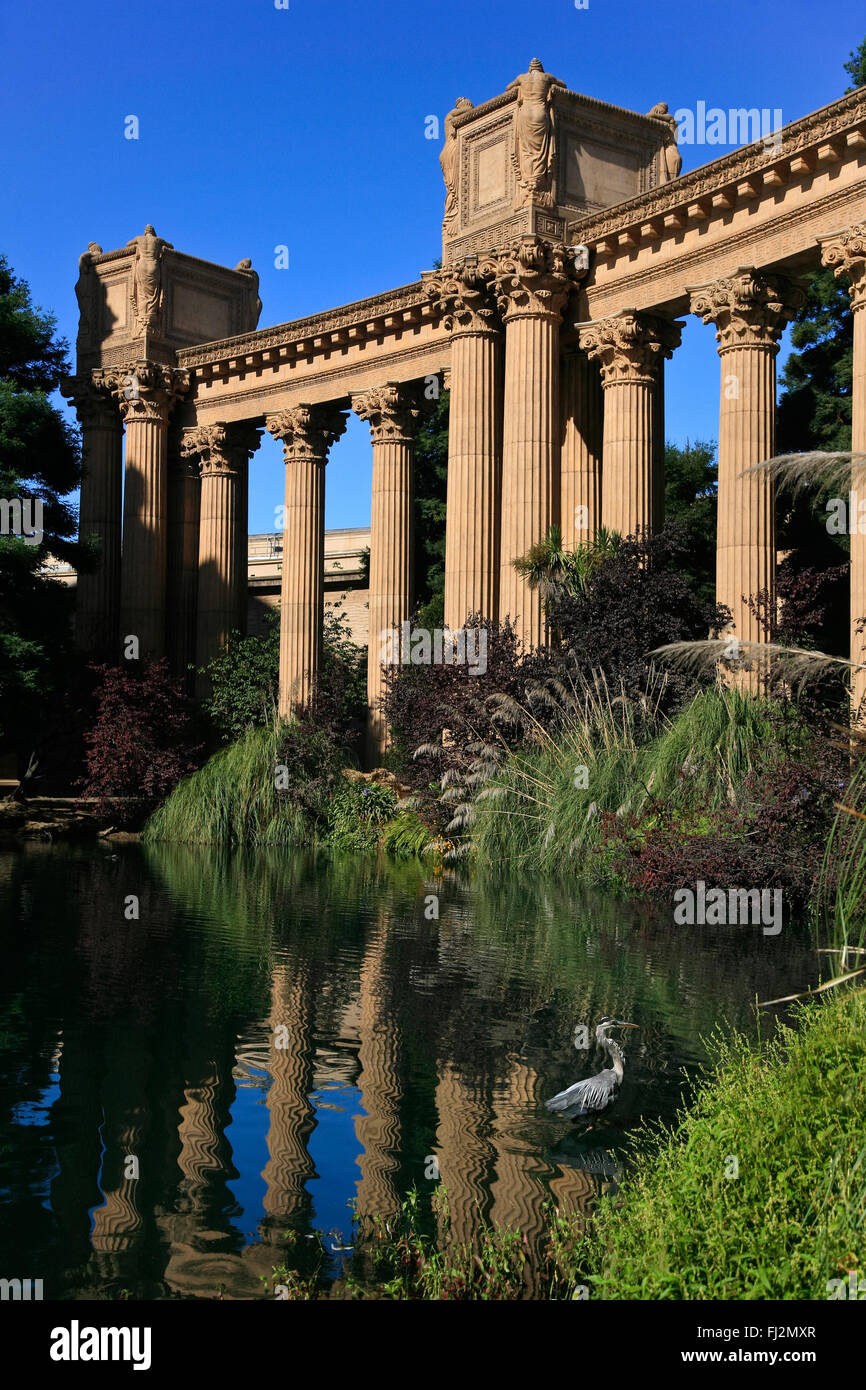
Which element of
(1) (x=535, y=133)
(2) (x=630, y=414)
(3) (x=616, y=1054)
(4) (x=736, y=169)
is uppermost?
(1) (x=535, y=133)

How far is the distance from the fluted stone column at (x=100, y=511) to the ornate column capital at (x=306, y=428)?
5090 mm

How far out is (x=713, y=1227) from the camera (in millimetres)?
5340

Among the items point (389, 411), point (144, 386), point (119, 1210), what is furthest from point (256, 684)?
point (119, 1210)

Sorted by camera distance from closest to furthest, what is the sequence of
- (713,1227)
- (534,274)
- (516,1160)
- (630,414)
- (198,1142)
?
1. (713,1227)
2. (516,1160)
3. (198,1142)
4. (630,414)
5. (534,274)

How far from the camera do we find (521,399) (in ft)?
84.2

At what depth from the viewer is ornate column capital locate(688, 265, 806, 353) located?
72.9ft

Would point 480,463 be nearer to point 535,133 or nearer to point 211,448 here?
point 535,133

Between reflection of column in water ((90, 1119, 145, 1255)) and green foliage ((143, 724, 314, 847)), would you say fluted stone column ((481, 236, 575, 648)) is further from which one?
reflection of column in water ((90, 1119, 145, 1255))

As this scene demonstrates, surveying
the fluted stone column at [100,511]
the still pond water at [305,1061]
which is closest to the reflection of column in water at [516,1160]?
the still pond water at [305,1061]

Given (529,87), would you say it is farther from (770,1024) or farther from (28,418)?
(770,1024)

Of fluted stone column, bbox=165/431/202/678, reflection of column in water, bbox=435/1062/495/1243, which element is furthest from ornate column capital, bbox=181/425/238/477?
reflection of column in water, bbox=435/1062/495/1243

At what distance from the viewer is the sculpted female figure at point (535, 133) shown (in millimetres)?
25266

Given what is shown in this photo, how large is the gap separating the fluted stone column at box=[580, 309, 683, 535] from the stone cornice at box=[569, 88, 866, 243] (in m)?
1.76

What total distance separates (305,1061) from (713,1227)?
14.6 ft
